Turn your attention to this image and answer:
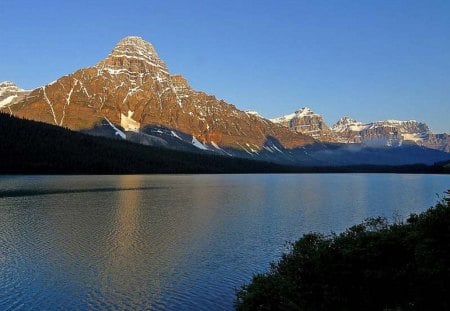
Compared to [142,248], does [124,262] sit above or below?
below

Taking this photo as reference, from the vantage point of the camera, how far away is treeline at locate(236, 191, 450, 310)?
24328 mm

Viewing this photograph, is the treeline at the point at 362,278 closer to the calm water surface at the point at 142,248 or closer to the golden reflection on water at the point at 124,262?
the calm water surface at the point at 142,248

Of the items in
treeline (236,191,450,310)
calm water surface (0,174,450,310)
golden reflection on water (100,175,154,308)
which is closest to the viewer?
treeline (236,191,450,310)

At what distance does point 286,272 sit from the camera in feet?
109

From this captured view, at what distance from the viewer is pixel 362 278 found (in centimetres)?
2856

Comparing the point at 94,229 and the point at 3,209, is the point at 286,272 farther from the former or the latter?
the point at 3,209

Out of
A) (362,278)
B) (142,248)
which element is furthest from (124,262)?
(362,278)

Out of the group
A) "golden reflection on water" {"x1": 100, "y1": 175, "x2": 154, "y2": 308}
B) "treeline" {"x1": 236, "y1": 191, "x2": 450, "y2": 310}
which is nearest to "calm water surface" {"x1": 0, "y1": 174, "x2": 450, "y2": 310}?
"golden reflection on water" {"x1": 100, "y1": 175, "x2": 154, "y2": 308}

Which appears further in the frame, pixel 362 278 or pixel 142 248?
pixel 142 248

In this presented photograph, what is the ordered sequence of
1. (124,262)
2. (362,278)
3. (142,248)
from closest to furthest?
(362,278)
(124,262)
(142,248)

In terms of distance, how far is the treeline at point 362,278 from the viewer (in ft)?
79.8

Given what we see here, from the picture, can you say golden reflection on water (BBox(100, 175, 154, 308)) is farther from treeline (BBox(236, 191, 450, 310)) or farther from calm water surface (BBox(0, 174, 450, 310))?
treeline (BBox(236, 191, 450, 310))

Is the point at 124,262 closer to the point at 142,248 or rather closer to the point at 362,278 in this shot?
the point at 142,248

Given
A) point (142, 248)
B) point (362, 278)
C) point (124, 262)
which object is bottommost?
point (124, 262)
